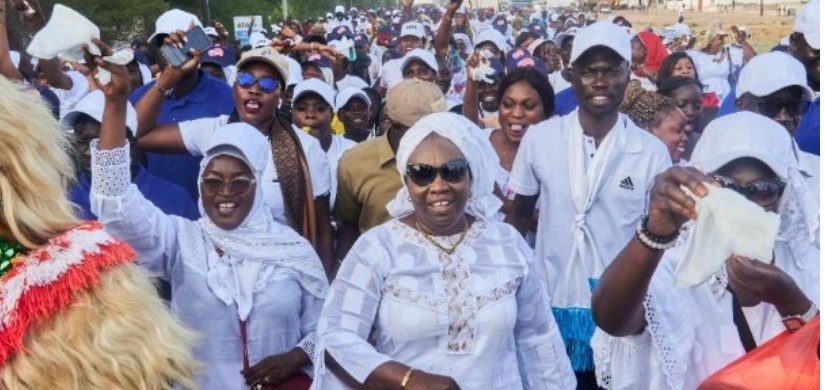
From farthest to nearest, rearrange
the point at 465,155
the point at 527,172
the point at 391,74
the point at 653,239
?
1. the point at 391,74
2. the point at 527,172
3. the point at 465,155
4. the point at 653,239

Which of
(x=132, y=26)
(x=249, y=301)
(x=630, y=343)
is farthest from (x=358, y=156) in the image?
(x=132, y=26)

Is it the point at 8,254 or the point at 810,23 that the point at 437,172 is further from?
the point at 810,23

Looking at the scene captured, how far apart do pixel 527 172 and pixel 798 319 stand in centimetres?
210

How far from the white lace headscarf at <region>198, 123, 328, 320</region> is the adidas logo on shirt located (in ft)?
4.45

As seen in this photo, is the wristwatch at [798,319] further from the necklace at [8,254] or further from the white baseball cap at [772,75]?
the white baseball cap at [772,75]

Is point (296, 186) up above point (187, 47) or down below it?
below

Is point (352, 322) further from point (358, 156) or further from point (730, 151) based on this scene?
point (358, 156)

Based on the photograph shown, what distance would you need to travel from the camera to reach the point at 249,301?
380cm

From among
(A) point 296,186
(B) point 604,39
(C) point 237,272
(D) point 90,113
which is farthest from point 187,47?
(B) point 604,39

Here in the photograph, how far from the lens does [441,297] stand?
3.44m

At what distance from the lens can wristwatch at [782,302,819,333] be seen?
2.74 meters

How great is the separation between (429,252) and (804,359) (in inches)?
52.5

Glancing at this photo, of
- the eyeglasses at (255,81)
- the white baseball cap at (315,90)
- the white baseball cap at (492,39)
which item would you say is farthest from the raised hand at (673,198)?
the white baseball cap at (492,39)

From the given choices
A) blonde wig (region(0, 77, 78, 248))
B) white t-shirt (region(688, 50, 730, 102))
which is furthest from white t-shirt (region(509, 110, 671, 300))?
white t-shirt (region(688, 50, 730, 102))
